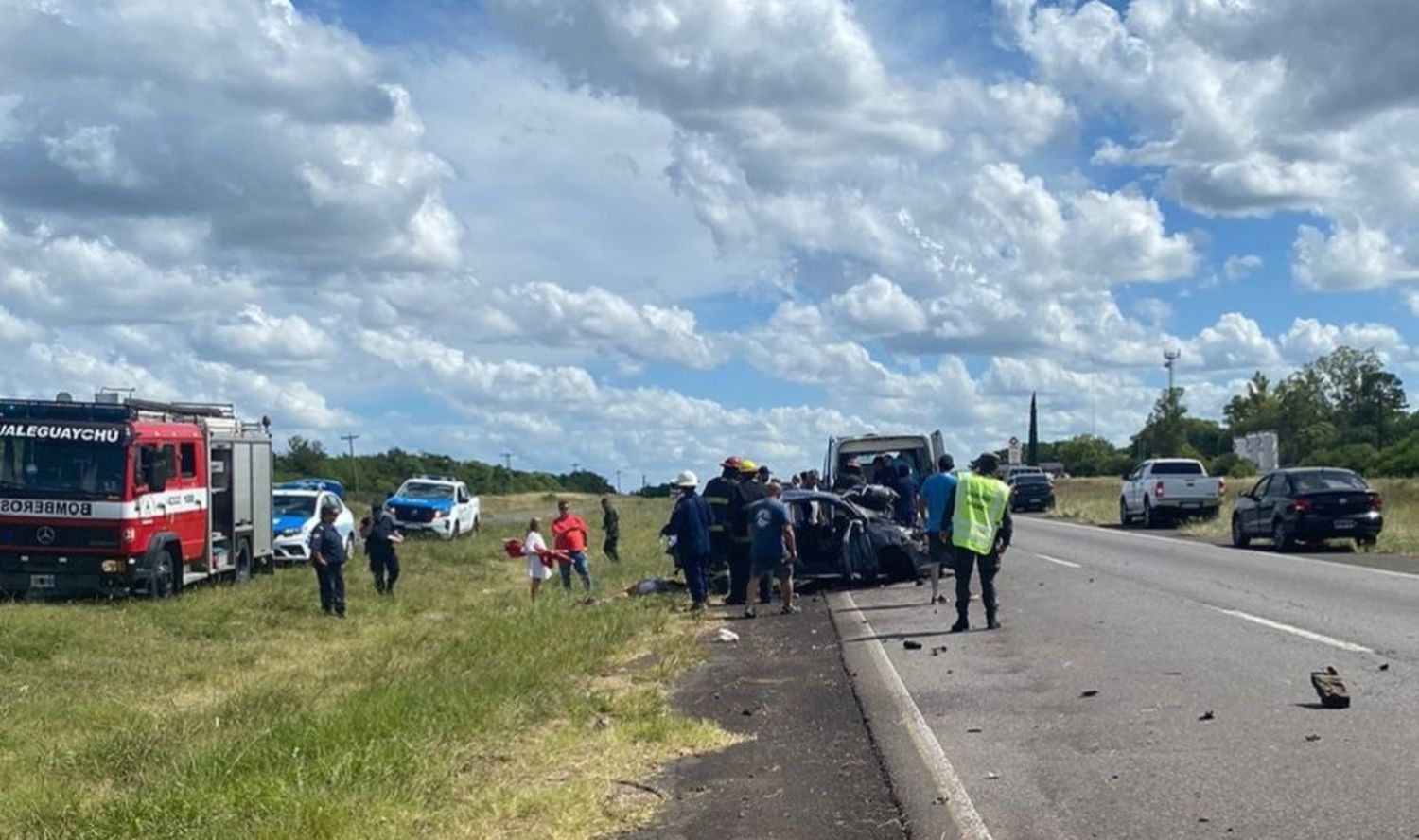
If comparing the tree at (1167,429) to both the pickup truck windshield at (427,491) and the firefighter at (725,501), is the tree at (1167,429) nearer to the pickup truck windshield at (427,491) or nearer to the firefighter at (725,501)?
the pickup truck windshield at (427,491)

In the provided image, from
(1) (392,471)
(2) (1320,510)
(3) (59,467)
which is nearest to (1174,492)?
(2) (1320,510)

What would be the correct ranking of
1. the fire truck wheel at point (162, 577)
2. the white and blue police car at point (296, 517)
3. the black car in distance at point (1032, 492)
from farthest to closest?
the black car in distance at point (1032, 492)
the white and blue police car at point (296, 517)
the fire truck wheel at point (162, 577)

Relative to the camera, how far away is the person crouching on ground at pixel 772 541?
1808 cm

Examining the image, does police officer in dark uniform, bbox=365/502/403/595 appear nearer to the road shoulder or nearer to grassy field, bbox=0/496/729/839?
grassy field, bbox=0/496/729/839

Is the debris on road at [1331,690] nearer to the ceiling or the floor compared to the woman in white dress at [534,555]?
nearer to the floor

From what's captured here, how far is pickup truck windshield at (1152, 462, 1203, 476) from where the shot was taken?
135 ft

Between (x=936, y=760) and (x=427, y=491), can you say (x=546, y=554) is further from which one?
(x=427, y=491)

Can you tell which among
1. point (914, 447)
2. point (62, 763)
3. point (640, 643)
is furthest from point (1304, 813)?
point (914, 447)

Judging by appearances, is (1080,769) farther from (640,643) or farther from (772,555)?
(772,555)

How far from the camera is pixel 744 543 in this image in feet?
63.7

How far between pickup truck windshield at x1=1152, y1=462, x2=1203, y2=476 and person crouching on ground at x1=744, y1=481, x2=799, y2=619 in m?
25.1

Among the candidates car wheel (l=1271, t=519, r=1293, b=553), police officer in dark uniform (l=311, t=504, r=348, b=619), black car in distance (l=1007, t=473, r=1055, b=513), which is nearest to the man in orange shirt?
police officer in dark uniform (l=311, t=504, r=348, b=619)

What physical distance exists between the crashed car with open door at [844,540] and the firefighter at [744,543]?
60.9 inches

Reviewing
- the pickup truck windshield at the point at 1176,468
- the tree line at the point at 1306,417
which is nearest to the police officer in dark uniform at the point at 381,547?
the pickup truck windshield at the point at 1176,468
